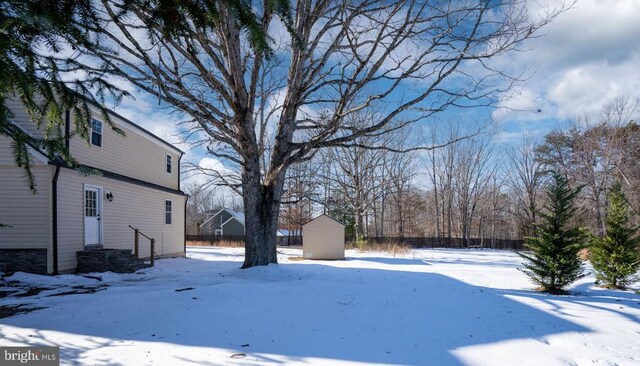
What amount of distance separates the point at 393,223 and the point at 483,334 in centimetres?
3615

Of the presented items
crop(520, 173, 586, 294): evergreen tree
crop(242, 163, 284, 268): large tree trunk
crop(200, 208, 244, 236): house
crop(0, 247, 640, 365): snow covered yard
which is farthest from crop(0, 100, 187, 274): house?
crop(200, 208, 244, 236): house

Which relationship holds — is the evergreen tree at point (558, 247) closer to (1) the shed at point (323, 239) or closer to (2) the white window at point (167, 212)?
(1) the shed at point (323, 239)

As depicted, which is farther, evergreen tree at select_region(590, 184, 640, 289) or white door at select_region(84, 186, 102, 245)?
white door at select_region(84, 186, 102, 245)

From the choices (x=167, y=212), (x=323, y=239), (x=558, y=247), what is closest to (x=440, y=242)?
(x=323, y=239)

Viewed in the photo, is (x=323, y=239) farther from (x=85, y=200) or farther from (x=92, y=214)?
(x=85, y=200)

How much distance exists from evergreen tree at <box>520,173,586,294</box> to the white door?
11809 millimetres

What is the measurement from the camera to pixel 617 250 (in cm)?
Result: 959

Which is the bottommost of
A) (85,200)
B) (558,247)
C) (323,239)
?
(323,239)

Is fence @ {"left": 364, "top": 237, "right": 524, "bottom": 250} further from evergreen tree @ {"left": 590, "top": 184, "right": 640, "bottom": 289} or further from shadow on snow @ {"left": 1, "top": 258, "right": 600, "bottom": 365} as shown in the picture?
shadow on snow @ {"left": 1, "top": 258, "right": 600, "bottom": 365}

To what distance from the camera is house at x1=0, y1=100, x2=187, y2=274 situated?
361 inches

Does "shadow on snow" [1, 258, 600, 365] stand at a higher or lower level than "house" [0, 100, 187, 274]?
lower

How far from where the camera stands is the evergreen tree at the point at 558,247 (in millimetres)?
8203

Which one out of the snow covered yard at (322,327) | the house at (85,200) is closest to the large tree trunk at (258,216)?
the snow covered yard at (322,327)

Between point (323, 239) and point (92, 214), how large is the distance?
8.96 m
